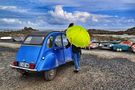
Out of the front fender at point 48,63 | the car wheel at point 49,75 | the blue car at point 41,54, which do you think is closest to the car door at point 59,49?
the blue car at point 41,54

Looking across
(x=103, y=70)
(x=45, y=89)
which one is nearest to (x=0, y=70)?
(x=45, y=89)

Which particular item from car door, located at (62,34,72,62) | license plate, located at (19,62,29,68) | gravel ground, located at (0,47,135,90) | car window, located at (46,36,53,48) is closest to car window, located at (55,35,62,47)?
car door, located at (62,34,72,62)

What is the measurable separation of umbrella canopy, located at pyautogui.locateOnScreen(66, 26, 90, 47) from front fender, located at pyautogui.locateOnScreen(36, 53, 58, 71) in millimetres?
1436

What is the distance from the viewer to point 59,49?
41.5 feet

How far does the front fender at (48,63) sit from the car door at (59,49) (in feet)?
1.57

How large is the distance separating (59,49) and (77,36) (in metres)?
1.11

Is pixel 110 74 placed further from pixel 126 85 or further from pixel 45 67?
pixel 45 67

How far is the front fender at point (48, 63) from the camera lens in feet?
36.2

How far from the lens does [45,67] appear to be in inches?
440

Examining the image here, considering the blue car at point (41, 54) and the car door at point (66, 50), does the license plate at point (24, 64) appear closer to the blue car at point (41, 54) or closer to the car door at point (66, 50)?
the blue car at point (41, 54)

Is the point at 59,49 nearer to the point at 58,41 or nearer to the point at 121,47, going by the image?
the point at 58,41

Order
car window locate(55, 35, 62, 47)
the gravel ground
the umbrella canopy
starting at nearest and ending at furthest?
the gravel ground → car window locate(55, 35, 62, 47) → the umbrella canopy

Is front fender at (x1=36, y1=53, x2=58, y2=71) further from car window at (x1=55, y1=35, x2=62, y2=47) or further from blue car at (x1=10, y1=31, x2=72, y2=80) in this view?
car window at (x1=55, y1=35, x2=62, y2=47)

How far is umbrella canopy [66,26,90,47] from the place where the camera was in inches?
501
